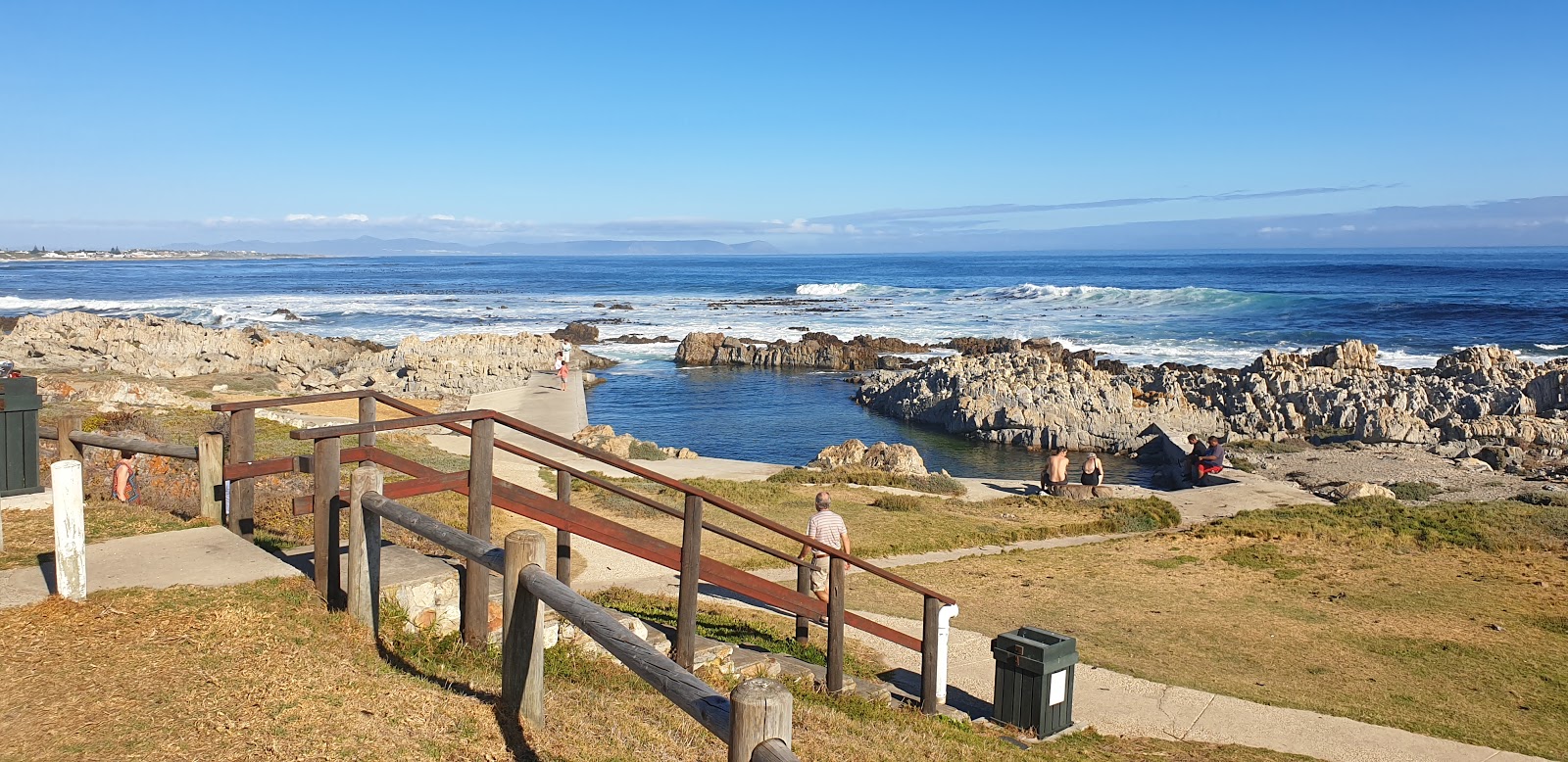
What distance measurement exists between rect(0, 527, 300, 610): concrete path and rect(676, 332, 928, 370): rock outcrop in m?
46.1

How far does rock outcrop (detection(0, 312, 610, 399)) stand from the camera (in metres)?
38.4

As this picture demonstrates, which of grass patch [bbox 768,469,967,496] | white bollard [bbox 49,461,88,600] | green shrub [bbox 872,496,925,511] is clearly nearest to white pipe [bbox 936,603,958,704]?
white bollard [bbox 49,461,88,600]

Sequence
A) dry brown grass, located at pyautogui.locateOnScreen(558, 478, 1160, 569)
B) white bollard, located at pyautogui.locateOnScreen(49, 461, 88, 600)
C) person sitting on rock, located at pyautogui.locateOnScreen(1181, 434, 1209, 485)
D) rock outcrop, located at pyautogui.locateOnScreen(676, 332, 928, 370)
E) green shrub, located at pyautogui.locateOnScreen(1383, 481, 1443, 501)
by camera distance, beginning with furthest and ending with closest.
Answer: rock outcrop, located at pyautogui.locateOnScreen(676, 332, 928, 370) < person sitting on rock, located at pyautogui.locateOnScreen(1181, 434, 1209, 485) < green shrub, located at pyautogui.locateOnScreen(1383, 481, 1443, 501) < dry brown grass, located at pyautogui.locateOnScreen(558, 478, 1160, 569) < white bollard, located at pyautogui.locateOnScreen(49, 461, 88, 600)

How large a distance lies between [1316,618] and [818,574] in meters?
6.39

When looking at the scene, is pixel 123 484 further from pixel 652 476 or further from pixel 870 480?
pixel 870 480

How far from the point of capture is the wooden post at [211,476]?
28.5 ft

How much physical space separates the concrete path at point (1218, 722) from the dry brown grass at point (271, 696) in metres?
3.25

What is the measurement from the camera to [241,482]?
→ 836cm

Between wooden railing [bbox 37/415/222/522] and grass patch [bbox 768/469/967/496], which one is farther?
grass patch [bbox 768/469/967/496]

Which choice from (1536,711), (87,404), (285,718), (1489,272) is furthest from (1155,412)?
(1489,272)

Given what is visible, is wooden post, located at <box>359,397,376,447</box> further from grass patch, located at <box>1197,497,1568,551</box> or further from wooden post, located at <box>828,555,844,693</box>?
grass patch, located at <box>1197,497,1568,551</box>

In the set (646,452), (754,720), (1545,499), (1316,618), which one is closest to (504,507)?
(754,720)

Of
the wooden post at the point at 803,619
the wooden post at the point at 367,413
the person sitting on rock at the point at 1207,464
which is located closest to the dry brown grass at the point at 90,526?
the wooden post at the point at 367,413

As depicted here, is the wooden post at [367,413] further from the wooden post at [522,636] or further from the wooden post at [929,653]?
the wooden post at [929,653]
